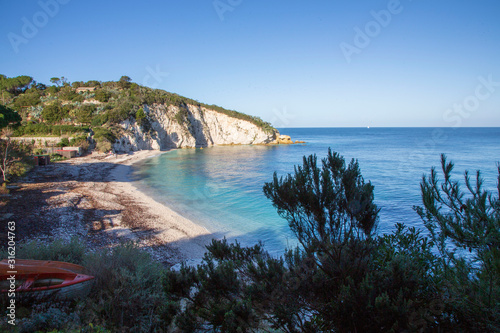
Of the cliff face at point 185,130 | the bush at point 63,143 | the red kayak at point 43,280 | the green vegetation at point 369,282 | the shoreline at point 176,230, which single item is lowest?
the shoreline at point 176,230

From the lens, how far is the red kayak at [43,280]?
15.1ft

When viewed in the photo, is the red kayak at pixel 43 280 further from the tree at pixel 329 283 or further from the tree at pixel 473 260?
the tree at pixel 473 260

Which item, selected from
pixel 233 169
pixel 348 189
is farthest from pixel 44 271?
pixel 233 169

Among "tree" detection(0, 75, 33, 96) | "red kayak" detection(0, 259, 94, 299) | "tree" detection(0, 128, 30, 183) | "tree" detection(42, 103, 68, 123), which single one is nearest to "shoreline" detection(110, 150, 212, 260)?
"red kayak" detection(0, 259, 94, 299)

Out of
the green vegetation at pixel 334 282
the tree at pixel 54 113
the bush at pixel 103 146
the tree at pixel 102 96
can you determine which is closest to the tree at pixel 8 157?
the green vegetation at pixel 334 282

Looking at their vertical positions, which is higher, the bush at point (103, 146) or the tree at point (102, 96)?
the tree at point (102, 96)

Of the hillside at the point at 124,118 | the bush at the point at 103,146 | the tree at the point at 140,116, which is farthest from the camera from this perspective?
the tree at the point at 140,116

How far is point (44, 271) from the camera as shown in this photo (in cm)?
499

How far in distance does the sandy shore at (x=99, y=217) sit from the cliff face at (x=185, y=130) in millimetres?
26706

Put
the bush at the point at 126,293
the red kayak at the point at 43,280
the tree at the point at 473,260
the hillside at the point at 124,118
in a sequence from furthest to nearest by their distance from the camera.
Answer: the hillside at the point at 124,118, the red kayak at the point at 43,280, the bush at the point at 126,293, the tree at the point at 473,260

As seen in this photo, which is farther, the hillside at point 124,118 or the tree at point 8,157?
the hillside at point 124,118

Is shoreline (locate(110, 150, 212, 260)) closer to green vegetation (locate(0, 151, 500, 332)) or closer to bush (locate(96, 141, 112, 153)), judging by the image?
green vegetation (locate(0, 151, 500, 332))

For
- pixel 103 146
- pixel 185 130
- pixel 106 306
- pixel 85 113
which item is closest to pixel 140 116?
pixel 85 113

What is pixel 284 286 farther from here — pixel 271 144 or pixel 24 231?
pixel 271 144
